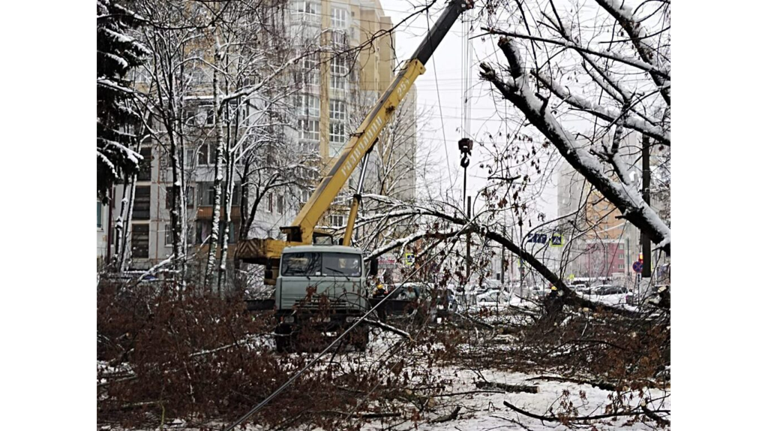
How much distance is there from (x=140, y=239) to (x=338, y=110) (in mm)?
9249

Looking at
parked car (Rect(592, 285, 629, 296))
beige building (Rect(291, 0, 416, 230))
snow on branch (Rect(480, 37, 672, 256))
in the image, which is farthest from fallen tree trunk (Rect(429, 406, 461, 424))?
beige building (Rect(291, 0, 416, 230))

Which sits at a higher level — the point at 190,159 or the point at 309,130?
the point at 309,130

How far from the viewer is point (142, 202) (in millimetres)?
27984

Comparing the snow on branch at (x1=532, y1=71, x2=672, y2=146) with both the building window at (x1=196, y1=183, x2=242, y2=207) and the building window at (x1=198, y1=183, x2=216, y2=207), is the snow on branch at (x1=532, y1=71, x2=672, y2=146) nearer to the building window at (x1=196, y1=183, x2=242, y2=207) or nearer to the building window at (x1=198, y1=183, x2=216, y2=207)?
the building window at (x1=196, y1=183, x2=242, y2=207)

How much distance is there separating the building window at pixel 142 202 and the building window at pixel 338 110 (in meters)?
8.94

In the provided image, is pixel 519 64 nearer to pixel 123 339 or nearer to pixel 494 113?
pixel 494 113

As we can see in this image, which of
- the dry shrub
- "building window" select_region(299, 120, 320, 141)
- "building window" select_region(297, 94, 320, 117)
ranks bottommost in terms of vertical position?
the dry shrub

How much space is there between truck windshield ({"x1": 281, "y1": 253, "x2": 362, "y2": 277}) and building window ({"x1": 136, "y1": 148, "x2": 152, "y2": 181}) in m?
2.97

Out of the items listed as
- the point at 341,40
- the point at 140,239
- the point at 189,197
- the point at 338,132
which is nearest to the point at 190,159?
the point at 189,197

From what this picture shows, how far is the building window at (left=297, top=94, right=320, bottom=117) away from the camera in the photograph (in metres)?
20.5

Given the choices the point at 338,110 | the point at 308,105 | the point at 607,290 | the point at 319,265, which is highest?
the point at 338,110

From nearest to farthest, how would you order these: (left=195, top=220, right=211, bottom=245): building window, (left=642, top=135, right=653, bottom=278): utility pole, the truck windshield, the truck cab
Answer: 1. (left=642, top=135, right=653, bottom=278): utility pole
2. the truck cab
3. the truck windshield
4. (left=195, top=220, right=211, bottom=245): building window

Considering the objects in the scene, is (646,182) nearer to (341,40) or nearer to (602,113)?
(602,113)
